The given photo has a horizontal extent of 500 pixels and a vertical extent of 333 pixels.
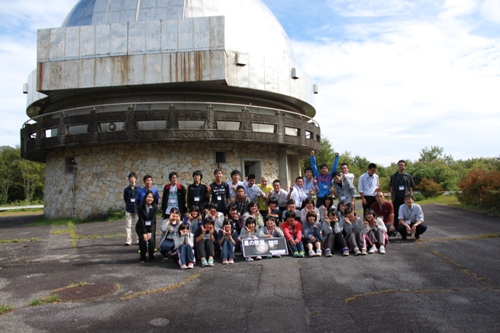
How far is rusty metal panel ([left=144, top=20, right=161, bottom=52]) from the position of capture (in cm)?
1534

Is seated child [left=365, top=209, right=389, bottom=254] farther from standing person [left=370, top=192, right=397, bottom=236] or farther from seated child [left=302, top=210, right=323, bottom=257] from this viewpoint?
seated child [left=302, top=210, right=323, bottom=257]

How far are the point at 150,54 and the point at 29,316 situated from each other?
1201 cm

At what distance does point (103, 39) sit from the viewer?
15.5m

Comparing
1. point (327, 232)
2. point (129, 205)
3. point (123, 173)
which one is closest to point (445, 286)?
point (327, 232)

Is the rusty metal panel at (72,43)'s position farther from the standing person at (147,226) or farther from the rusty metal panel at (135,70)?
the standing person at (147,226)

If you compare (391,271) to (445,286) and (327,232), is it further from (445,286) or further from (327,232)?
(327,232)

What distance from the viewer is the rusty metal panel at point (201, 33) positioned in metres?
15.2

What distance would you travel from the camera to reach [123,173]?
15570mm

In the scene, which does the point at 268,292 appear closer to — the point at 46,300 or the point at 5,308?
the point at 46,300

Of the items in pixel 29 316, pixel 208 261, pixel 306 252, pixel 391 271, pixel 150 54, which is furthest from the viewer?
pixel 150 54

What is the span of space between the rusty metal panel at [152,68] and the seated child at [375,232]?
9982 millimetres

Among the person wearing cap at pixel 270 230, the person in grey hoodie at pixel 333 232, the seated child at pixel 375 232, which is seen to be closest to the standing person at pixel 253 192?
the person wearing cap at pixel 270 230

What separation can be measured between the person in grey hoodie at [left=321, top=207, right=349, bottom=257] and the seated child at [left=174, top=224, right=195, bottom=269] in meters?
2.52

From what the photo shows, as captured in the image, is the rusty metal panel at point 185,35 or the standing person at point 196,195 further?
the rusty metal panel at point 185,35
